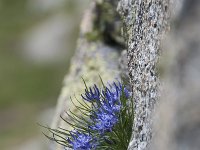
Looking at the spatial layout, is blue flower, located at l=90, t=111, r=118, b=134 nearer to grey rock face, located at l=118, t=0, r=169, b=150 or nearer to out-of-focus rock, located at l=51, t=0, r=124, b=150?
grey rock face, located at l=118, t=0, r=169, b=150

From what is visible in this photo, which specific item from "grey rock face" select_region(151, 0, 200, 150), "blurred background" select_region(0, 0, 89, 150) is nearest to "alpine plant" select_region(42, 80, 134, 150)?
"grey rock face" select_region(151, 0, 200, 150)

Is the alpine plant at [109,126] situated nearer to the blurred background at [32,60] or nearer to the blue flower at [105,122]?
the blue flower at [105,122]

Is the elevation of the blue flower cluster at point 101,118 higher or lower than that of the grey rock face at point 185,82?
higher

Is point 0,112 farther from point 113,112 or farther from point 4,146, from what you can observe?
point 113,112

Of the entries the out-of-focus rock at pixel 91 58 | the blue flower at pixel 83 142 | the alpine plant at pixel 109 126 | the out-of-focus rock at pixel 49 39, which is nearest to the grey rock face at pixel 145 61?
the alpine plant at pixel 109 126

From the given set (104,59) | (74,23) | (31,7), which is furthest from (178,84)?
(31,7)
